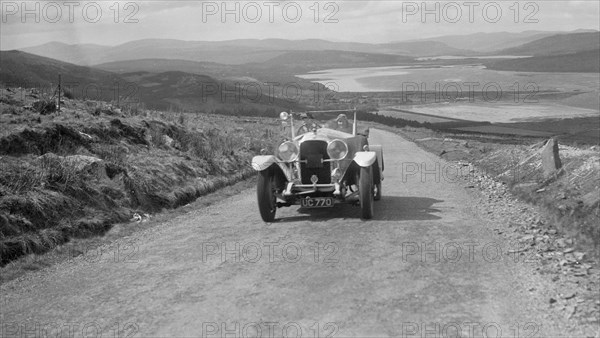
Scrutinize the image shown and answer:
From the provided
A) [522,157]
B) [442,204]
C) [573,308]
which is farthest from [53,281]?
[522,157]

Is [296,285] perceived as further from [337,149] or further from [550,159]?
[550,159]

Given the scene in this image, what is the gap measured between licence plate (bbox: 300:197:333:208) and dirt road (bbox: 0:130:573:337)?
1.08 feet

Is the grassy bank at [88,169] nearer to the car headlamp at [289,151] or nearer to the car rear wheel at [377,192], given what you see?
the car headlamp at [289,151]

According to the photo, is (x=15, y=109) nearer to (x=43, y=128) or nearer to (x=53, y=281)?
(x=43, y=128)

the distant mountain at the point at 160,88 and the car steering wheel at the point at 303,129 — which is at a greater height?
the car steering wheel at the point at 303,129

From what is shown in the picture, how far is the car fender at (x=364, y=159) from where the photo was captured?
11.3 m

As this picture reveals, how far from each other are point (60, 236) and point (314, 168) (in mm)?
4905

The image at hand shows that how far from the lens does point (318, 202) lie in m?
11.3

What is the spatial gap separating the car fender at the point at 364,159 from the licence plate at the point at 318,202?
3.00ft

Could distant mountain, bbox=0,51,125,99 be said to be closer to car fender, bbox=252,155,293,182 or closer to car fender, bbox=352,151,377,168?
car fender, bbox=252,155,293,182

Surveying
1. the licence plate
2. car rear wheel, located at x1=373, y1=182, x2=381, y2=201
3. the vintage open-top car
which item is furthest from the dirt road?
car rear wheel, located at x1=373, y1=182, x2=381, y2=201

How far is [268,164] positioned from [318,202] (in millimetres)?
1324

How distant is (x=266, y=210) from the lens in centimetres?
1146

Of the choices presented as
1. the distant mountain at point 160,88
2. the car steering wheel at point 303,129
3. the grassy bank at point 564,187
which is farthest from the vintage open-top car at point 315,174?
the distant mountain at point 160,88
